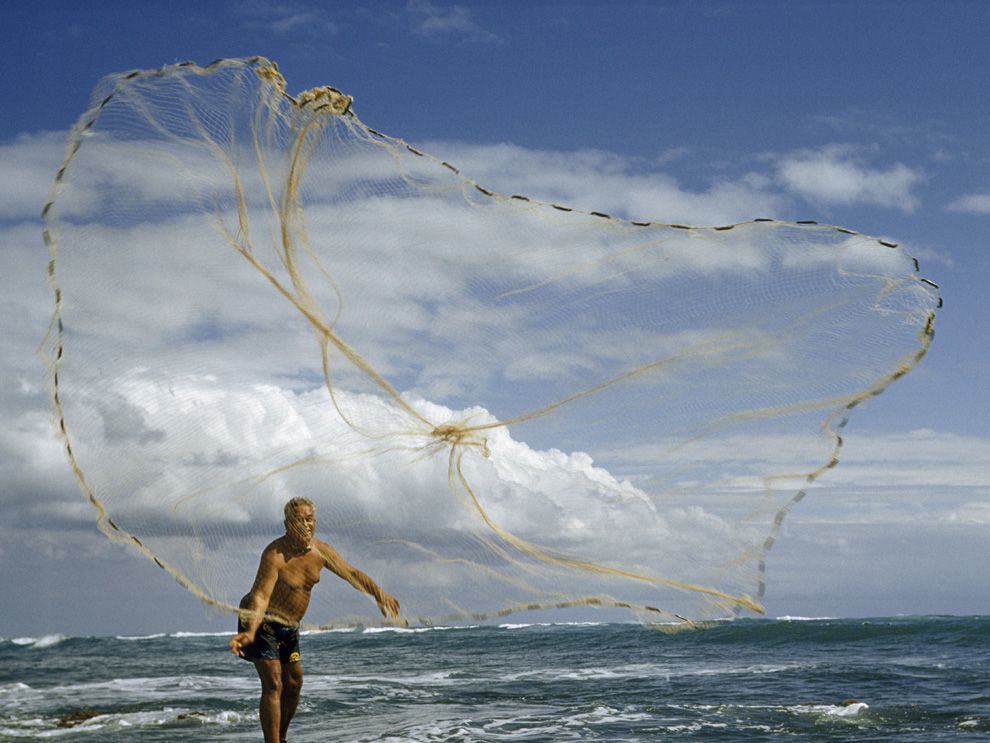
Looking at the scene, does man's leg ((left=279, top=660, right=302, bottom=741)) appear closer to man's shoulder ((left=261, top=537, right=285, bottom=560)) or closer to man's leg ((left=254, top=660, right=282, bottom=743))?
man's leg ((left=254, top=660, right=282, bottom=743))

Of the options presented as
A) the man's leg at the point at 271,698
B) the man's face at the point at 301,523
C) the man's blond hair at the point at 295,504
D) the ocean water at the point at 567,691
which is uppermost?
the man's blond hair at the point at 295,504

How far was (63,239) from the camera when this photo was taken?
5949mm

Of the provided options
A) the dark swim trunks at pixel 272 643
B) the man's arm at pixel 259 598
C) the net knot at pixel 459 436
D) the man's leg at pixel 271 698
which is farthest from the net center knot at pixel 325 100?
the man's leg at pixel 271 698

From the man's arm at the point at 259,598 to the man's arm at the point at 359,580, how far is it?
368mm

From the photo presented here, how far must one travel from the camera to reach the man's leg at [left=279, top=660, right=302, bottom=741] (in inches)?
266

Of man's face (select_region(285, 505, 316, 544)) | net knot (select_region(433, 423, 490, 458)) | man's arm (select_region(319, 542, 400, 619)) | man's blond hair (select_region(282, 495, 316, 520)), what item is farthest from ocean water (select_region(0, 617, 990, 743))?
net knot (select_region(433, 423, 490, 458))

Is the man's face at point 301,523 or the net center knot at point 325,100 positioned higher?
the net center knot at point 325,100

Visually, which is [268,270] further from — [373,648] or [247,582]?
[373,648]

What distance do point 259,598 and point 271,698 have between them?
83 centimetres

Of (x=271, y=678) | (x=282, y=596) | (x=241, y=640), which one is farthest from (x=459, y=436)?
(x=271, y=678)

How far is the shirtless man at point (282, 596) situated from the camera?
20.6 ft

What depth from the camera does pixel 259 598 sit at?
247 inches

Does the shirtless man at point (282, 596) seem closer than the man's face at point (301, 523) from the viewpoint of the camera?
Yes

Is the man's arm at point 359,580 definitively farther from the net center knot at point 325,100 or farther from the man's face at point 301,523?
the net center knot at point 325,100
